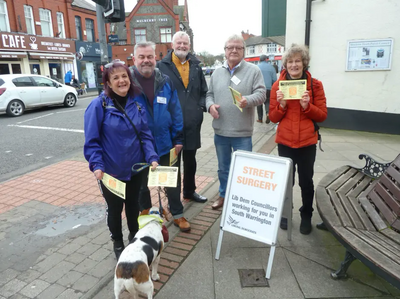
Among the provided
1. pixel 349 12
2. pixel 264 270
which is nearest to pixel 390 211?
pixel 264 270

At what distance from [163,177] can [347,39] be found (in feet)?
23.0

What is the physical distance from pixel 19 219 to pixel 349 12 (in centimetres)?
816

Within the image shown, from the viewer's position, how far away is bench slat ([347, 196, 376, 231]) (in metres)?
2.51

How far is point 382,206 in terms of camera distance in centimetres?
269

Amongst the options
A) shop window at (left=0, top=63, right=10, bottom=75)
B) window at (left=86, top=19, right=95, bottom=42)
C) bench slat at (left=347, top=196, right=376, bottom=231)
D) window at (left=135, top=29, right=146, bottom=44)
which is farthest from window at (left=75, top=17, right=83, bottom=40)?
bench slat at (left=347, top=196, right=376, bottom=231)

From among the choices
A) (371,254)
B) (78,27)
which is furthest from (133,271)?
(78,27)

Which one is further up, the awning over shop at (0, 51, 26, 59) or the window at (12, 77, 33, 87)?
the awning over shop at (0, 51, 26, 59)

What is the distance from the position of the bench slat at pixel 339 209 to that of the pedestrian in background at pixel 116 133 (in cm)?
167

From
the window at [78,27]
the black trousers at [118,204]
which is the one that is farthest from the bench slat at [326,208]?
the window at [78,27]

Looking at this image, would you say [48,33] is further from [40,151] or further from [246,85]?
[246,85]

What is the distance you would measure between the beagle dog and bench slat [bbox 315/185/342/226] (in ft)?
4.67

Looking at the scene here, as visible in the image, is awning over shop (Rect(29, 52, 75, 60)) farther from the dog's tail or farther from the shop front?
the dog's tail

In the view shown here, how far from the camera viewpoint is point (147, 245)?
7.70 feet

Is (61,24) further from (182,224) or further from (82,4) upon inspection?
(182,224)
